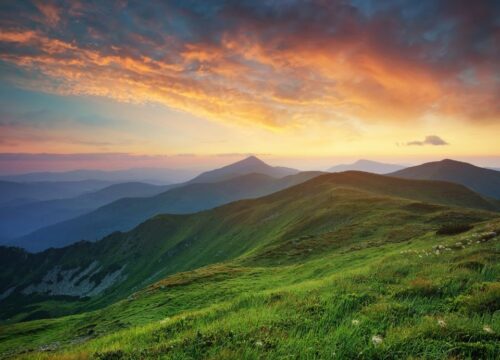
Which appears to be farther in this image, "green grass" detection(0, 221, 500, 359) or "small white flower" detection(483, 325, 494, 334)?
"small white flower" detection(483, 325, 494, 334)

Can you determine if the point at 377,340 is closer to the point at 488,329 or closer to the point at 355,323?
the point at 355,323

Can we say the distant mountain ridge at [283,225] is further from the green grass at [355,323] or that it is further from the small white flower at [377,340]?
the small white flower at [377,340]

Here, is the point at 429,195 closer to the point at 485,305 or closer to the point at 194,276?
the point at 194,276

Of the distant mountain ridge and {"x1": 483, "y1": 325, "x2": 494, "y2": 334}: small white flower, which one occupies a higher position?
{"x1": 483, "y1": 325, "x2": 494, "y2": 334}: small white flower

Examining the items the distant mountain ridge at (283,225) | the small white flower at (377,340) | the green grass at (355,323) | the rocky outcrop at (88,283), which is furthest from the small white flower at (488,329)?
the rocky outcrop at (88,283)

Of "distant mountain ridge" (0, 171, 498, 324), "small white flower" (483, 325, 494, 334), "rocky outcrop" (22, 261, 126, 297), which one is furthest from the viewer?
"rocky outcrop" (22, 261, 126, 297)

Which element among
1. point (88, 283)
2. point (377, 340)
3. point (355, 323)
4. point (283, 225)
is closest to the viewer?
point (377, 340)

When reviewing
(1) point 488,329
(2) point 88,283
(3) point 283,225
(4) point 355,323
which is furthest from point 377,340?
(2) point 88,283

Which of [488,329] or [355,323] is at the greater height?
[488,329]

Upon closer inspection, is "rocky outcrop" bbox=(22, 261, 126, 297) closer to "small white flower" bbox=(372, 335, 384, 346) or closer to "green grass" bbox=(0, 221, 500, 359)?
"green grass" bbox=(0, 221, 500, 359)

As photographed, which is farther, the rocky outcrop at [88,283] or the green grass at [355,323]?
the rocky outcrop at [88,283]

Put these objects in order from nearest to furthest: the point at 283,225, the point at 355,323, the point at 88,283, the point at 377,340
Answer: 1. the point at 377,340
2. the point at 355,323
3. the point at 283,225
4. the point at 88,283

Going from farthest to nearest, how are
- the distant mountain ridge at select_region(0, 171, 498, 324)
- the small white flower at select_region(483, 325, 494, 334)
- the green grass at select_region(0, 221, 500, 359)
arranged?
the distant mountain ridge at select_region(0, 171, 498, 324) < the small white flower at select_region(483, 325, 494, 334) < the green grass at select_region(0, 221, 500, 359)

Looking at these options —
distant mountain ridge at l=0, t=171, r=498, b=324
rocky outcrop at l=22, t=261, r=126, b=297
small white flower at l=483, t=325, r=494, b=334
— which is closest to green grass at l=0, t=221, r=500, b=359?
small white flower at l=483, t=325, r=494, b=334
